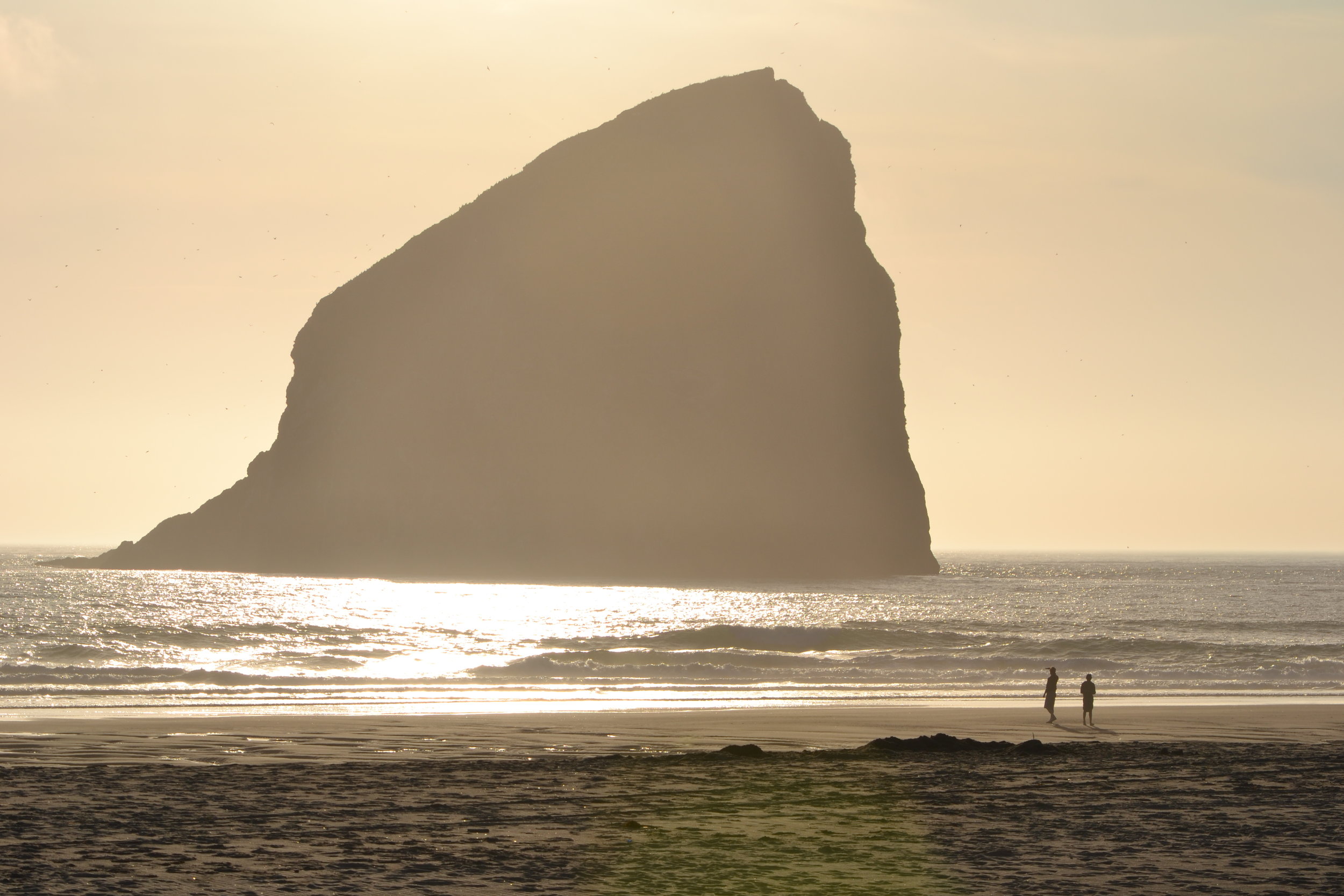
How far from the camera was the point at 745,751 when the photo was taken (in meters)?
17.5

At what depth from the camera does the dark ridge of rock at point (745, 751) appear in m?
17.4

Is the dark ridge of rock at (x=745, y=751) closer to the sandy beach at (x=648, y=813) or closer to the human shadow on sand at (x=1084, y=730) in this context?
the sandy beach at (x=648, y=813)

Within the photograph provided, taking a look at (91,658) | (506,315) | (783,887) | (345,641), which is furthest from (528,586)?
(783,887)

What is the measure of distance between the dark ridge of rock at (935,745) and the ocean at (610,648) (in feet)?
30.8

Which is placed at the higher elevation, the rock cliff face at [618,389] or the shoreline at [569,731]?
the rock cliff face at [618,389]

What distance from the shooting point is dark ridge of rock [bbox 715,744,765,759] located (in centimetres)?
1736

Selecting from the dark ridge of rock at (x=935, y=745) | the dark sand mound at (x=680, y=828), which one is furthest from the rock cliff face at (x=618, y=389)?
the dark sand mound at (x=680, y=828)

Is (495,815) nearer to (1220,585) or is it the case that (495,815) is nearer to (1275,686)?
(1275,686)

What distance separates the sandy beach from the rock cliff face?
84067mm

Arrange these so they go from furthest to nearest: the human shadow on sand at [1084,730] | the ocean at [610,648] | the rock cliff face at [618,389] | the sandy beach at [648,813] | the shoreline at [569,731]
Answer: the rock cliff face at [618,389]
the ocean at [610,648]
the human shadow on sand at [1084,730]
the shoreline at [569,731]
the sandy beach at [648,813]

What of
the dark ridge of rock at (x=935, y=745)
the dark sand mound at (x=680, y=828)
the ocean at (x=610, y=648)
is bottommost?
the ocean at (x=610, y=648)

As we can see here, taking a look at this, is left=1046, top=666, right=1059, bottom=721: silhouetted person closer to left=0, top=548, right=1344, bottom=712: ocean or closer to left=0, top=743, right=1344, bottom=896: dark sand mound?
left=0, top=548, right=1344, bottom=712: ocean

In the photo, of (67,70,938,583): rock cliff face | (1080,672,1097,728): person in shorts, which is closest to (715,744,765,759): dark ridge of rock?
(1080,672,1097,728): person in shorts

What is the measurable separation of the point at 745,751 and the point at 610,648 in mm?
25781
